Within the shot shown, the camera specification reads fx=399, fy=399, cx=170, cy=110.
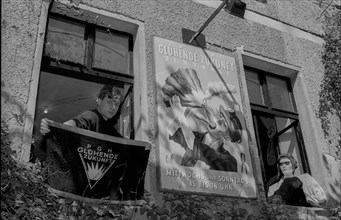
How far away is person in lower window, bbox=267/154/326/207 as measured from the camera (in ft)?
19.1

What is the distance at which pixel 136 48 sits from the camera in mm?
5738

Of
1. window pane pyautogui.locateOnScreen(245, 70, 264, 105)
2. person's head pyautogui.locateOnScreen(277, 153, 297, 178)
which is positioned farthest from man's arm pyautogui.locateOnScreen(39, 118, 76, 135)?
person's head pyautogui.locateOnScreen(277, 153, 297, 178)

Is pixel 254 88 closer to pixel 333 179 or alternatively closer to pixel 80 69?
pixel 333 179

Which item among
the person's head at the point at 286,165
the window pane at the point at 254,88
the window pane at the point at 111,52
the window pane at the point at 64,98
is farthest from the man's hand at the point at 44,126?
the person's head at the point at 286,165

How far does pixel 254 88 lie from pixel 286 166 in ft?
4.56

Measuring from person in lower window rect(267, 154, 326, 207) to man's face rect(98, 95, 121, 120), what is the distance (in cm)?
249

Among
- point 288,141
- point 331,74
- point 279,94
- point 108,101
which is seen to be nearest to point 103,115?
point 108,101

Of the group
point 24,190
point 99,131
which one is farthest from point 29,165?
point 99,131

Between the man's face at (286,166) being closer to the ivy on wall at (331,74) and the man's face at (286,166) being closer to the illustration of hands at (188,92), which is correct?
the ivy on wall at (331,74)

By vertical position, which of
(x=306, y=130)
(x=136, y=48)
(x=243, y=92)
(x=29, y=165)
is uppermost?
(x=136, y=48)

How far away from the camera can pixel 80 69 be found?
5.23m

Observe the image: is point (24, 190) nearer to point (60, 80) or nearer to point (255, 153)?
point (60, 80)

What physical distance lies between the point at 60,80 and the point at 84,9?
1.08 m

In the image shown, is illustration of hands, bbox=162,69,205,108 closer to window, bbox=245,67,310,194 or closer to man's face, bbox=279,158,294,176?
window, bbox=245,67,310,194
